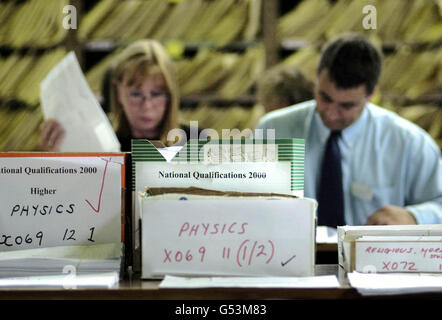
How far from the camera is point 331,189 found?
7.24ft

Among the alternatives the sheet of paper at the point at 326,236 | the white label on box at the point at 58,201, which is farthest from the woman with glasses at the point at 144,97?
the white label on box at the point at 58,201

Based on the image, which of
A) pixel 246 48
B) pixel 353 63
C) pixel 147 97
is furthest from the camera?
pixel 246 48

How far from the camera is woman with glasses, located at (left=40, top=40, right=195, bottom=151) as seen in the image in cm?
232

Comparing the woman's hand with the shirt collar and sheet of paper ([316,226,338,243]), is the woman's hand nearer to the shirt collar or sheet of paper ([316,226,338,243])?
sheet of paper ([316,226,338,243])

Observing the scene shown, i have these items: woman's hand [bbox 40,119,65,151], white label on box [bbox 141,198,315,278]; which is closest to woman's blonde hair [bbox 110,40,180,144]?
woman's hand [bbox 40,119,65,151]

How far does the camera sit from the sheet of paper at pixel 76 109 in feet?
5.26

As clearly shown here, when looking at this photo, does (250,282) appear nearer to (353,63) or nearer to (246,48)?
(353,63)

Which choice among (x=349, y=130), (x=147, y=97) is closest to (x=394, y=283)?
(x=349, y=130)

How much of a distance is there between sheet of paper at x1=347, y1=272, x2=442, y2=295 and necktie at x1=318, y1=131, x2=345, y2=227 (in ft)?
4.48

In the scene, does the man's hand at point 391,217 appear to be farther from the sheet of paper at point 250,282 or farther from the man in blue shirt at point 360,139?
the sheet of paper at point 250,282

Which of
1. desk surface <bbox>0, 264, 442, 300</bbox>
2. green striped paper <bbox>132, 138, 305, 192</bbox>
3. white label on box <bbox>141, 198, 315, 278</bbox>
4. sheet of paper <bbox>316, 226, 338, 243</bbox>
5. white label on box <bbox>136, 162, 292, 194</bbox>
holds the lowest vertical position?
sheet of paper <bbox>316, 226, 338, 243</bbox>

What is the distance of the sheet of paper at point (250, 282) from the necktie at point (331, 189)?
140 centimetres

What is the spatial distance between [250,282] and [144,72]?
5.58 feet

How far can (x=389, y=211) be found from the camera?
188 centimetres
